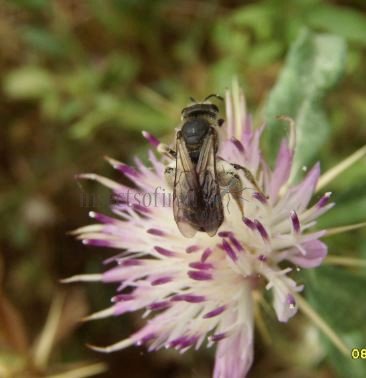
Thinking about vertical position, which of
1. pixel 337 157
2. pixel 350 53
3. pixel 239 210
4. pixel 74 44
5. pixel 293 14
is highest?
pixel 74 44

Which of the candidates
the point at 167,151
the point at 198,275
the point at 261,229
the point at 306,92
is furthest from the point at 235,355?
the point at 306,92

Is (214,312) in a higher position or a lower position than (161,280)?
lower

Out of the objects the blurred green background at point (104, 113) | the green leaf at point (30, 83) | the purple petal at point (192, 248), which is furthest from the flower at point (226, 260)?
the green leaf at point (30, 83)

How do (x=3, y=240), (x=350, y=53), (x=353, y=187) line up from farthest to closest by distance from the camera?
(x=3, y=240) → (x=350, y=53) → (x=353, y=187)

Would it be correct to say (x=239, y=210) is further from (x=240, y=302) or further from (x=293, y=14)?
(x=293, y=14)

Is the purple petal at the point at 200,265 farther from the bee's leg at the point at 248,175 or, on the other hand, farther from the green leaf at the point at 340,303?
the green leaf at the point at 340,303

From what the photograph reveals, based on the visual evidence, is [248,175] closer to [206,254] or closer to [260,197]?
[260,197]

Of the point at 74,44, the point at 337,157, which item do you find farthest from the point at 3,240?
the point at 337,157
